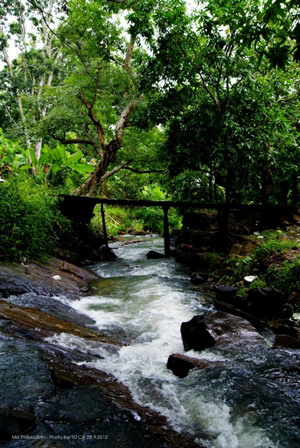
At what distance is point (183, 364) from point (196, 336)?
0.74 metres

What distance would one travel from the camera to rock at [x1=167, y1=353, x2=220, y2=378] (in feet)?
11.0

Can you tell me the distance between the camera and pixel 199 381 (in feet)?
10.3

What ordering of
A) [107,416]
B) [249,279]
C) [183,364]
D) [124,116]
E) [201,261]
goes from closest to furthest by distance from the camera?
[107,416] < [183,364] < [249,279] < [201,261] < [124,116]

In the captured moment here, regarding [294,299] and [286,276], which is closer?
[294,299]

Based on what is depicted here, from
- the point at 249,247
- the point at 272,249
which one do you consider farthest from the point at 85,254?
the point at 272,249

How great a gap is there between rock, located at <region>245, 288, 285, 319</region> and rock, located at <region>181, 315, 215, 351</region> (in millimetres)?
1341

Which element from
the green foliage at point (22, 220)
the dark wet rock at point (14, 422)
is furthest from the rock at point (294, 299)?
the green foliage at point (22, 220)

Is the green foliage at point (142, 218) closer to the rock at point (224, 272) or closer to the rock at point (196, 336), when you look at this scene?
the rock at point (224, 272)

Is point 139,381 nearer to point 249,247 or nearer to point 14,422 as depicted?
point 14,422

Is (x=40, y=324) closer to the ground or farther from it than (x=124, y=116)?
closer to the ground

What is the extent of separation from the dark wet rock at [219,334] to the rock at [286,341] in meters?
0.20

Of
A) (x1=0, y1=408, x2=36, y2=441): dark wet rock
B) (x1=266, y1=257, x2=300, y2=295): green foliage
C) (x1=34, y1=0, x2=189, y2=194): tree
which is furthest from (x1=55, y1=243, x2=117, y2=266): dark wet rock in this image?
(x1=0, y1=408, x2=36, y2=441): dark wet rock

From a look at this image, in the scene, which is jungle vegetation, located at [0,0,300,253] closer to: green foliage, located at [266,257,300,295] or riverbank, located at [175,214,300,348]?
riverbank, located at [175,214,300,348]

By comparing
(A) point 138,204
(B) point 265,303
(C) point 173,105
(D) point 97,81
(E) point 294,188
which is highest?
(D) point 97,81
